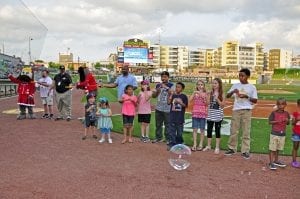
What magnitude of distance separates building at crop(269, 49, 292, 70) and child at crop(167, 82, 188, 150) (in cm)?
17860

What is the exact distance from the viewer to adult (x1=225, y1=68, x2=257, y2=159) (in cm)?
867

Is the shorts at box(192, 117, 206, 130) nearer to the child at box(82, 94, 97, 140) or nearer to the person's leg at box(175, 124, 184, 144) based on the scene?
the person's leg at box(175, 124, 184, 144)

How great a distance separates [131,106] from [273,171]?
407 centimetres

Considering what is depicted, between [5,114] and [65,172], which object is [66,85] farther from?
[65,172]

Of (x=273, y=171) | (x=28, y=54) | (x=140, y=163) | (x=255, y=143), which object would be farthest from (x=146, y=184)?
(x=28, y=54)

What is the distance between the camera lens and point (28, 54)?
72.5 feet

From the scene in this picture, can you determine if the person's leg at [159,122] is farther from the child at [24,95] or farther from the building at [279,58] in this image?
the building at [279,58]

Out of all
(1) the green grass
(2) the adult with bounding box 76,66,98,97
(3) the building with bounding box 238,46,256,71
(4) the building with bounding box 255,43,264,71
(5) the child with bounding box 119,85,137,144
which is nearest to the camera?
(1) the green grass

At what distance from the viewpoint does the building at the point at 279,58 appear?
589 feet

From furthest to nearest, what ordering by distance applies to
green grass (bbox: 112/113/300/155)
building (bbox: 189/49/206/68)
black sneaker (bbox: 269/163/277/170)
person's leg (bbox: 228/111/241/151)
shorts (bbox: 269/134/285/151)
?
building (bbox: 189/49/206/68), green grass (bbox: 112/113/300/155), person's leg (bbox: 228/111/241/151), shorts (bbox: 269/134/285/151), black sneaker (bbox: 269/163/277/170)

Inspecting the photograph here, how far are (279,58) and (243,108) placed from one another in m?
183

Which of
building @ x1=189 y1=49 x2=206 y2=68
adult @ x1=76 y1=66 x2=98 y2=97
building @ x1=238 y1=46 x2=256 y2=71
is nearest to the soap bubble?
adult @ x1=76 y1=66 x2=98 y2=97

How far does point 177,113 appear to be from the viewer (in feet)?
31.0

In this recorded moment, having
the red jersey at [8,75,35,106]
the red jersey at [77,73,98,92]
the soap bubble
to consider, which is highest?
the red jersey at [77,73,98,92]
